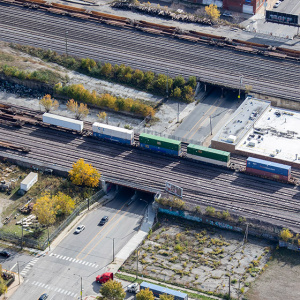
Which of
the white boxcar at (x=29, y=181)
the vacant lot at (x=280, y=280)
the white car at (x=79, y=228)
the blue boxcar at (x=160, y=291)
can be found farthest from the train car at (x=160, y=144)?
the blue boxcar at (x=160, y=291)

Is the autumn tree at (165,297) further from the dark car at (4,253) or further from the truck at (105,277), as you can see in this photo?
the dark car at (4,253)

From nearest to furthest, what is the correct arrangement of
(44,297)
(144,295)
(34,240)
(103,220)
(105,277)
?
(144,295), (44,297), (105,277), (34,240), (103,220)

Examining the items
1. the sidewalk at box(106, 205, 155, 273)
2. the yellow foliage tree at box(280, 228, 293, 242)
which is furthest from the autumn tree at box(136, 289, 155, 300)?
the yellow foliage tree at box(280, 228, 293, 242)

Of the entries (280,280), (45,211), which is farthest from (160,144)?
(280,280)

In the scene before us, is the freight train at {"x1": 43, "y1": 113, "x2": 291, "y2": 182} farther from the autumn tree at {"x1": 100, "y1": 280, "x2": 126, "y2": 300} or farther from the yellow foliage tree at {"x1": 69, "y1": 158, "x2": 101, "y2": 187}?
the autumn tree at {"x1": 100, "y1": 280, "x2": 126, "y2": 300}

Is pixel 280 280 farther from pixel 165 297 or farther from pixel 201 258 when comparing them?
pixel 165 297

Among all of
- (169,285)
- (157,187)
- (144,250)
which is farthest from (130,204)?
(169,285)
